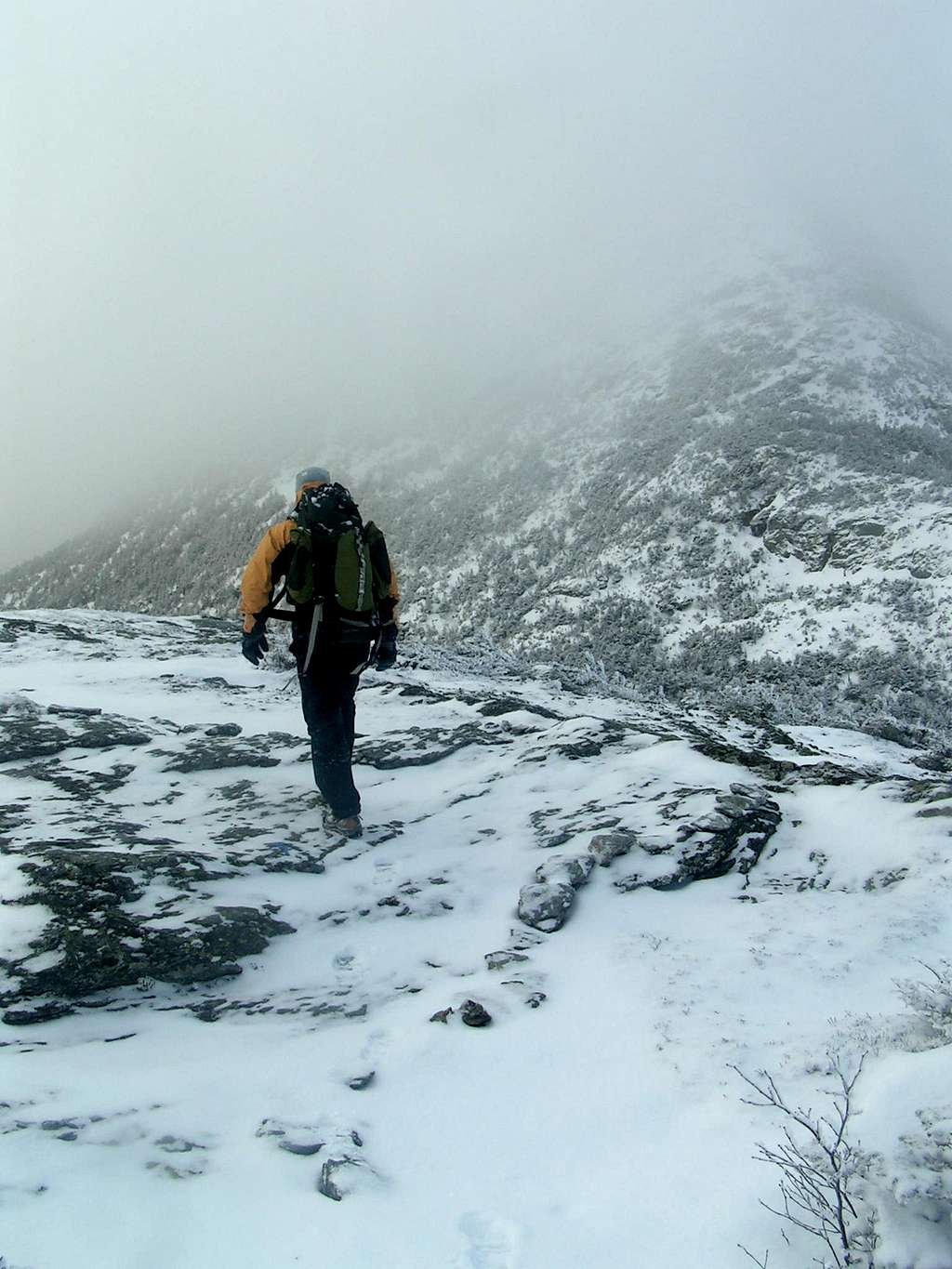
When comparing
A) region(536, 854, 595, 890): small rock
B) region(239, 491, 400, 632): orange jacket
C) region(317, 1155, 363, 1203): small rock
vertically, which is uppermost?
Answer: region(239, 491, 400, 632): orange jacket

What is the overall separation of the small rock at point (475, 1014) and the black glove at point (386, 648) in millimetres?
3046

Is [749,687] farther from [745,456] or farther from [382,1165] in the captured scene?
[382,1165]

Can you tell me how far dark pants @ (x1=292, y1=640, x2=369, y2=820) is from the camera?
5.58m

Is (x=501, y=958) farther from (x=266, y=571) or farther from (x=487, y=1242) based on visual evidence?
(x=266, y=571)

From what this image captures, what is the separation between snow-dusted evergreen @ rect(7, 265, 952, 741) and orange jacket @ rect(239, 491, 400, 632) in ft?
31.6

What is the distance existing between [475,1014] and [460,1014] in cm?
8

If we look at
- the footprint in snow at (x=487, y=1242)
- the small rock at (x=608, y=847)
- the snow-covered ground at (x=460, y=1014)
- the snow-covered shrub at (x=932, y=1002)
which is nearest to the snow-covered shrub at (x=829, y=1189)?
the snow-covered ground at (x=460, y=1014)

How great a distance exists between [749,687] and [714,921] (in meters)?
19.0

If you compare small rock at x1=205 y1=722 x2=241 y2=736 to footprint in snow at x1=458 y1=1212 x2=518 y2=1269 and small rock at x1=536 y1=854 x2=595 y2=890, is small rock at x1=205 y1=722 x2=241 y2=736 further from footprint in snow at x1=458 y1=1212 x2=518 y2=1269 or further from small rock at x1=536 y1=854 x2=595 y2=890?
footprint in snow at x1=458 y1=1212 x2=518 y2=1269

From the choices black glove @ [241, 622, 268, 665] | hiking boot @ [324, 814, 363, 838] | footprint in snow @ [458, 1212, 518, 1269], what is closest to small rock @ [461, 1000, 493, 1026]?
footprint in snow @ [458, 1212, 518, 1269]

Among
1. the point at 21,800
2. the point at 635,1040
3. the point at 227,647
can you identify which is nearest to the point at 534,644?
the point at 227,647

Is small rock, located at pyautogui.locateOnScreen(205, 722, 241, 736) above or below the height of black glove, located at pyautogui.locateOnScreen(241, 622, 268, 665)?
below

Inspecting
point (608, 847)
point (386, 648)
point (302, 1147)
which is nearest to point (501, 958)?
point (608, 847)

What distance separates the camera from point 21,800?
5.77 meters
